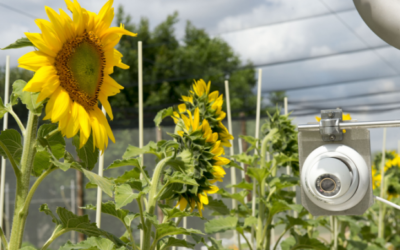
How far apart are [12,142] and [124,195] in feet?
0.79

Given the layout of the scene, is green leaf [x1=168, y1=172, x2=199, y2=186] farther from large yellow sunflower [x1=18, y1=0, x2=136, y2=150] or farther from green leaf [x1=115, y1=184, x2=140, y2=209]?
large yellow sunflower [x1=18, y1=0, x2=136, y2=150]

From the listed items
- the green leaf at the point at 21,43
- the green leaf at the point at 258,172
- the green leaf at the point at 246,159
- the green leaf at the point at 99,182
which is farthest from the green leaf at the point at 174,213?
the green leaf at the point at 246,159

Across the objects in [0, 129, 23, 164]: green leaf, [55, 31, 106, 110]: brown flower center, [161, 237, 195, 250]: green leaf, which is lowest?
[161, 237, 195, 250]: green leaf

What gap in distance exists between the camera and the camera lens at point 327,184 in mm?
693

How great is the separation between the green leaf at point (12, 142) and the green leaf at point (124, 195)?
20 centimetres

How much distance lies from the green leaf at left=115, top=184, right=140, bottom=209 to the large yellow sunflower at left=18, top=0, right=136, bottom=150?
178 mm

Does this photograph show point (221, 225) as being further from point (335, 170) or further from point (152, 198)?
point (335, 170)

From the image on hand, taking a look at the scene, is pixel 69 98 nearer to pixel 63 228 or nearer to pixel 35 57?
pixel 35 57

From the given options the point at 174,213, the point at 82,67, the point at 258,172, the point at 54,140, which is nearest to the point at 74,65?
the point at 82,67

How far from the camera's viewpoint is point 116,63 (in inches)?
26.7

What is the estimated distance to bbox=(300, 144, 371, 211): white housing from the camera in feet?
2.28

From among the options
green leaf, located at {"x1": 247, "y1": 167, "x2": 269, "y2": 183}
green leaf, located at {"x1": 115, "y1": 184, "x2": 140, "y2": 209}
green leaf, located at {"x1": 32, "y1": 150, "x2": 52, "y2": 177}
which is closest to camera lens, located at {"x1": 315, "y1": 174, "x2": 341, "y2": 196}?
green leaf, located at {"x1": 115, "y1": 184, "x2": 140, "y2": 209}

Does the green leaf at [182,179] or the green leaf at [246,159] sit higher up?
the green leaf at [246,159]

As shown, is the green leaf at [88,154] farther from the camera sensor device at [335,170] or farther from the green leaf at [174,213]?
the camera sensor device at [335,170]
